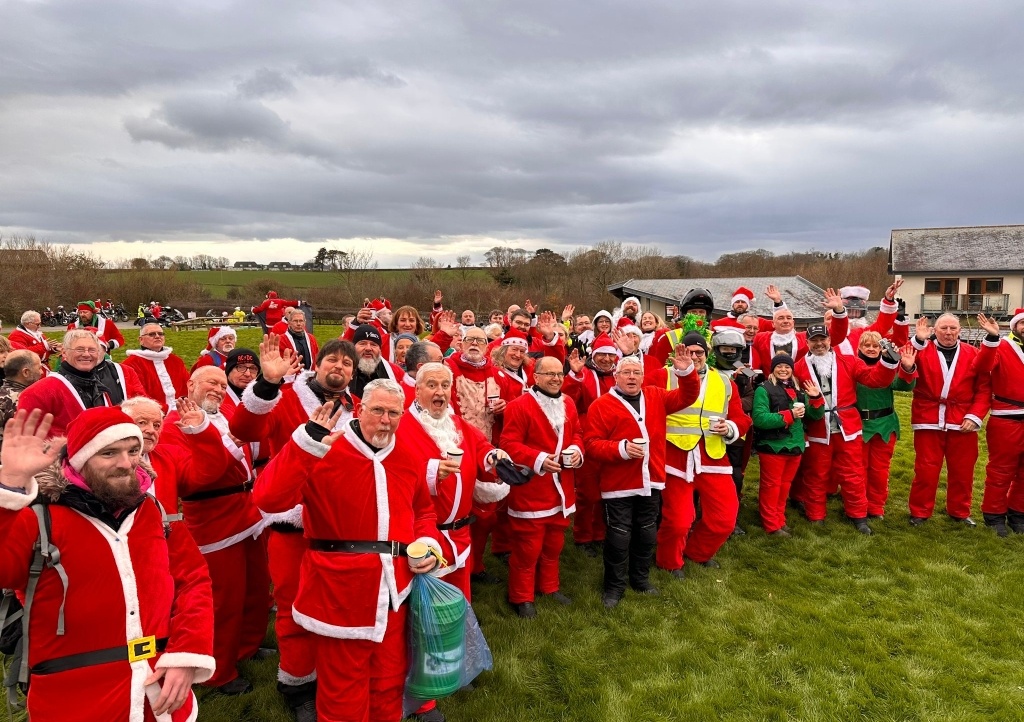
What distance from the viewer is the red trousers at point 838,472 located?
670cm

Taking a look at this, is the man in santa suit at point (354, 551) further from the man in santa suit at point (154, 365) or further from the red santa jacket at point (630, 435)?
the man in santa suit at point (154, 365)

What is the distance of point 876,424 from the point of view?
680cm

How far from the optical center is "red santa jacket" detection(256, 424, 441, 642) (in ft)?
9.96

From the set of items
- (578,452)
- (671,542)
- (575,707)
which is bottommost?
(575,707)

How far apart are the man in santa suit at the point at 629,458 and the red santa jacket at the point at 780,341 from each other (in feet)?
9.22

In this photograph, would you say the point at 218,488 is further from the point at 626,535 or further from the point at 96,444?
the point at 626,535

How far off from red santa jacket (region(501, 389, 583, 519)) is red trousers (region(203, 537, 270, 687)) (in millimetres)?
2022

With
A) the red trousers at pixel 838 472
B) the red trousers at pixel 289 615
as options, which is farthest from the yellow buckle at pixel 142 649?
the red trousers at pixel 838 472

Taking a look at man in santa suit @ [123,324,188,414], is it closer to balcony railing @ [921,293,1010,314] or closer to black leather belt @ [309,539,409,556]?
black leather belt @ [309,539,409,556]

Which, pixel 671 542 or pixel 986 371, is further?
pixel 986 371

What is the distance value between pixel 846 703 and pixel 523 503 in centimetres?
263

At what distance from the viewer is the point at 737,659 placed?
4.44 meters

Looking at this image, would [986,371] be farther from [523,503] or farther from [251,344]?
[251,344]

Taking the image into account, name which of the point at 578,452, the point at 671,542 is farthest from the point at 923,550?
the point at 578,452
